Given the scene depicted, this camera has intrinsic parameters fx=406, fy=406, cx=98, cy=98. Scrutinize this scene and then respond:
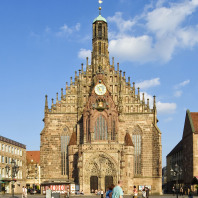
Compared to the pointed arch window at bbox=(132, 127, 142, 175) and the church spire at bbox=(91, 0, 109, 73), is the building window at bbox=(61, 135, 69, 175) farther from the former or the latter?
the church spire at bbox=(91, 0, 109, 73)

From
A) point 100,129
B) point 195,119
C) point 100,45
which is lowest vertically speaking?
point 100,129

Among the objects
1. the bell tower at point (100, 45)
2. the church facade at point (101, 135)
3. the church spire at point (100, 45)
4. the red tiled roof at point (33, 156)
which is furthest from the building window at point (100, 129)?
the red tiled roof at point (33, 156)

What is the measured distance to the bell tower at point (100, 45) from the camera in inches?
3174

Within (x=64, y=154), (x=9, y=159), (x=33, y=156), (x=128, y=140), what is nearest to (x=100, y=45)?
(x=128, y=140)

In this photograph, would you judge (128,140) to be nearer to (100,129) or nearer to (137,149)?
(137,149)

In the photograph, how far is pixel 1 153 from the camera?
7875cm

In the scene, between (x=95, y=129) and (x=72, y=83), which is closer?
(x=95, y=129)

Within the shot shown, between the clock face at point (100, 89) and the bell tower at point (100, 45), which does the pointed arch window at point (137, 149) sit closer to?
the clock face at point (100, 89)

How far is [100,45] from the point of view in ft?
269

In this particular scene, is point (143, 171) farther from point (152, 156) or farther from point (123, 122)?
point (123, 122)

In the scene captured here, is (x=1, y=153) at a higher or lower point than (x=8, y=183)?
higher

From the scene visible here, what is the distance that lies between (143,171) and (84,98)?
1793cm

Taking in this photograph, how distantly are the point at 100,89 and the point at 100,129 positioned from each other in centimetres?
755

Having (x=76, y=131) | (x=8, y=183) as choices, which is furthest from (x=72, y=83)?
(x=8, y=183)
